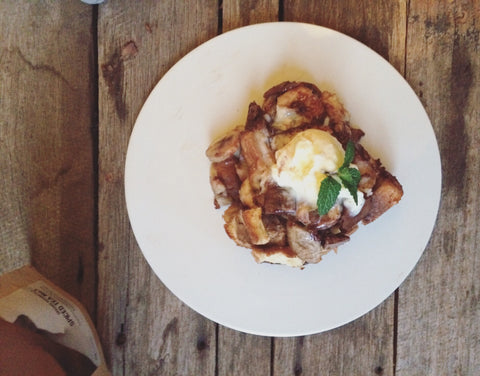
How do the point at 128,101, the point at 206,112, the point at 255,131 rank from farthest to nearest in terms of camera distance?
the point at 128,101 → the point at 206,112 → the point at 255,131

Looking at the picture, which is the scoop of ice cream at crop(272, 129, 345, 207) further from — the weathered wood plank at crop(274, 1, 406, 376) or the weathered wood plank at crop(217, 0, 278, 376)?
the weathered wood plank at crop(217, 0, 278, 376)

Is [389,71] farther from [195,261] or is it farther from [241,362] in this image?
[241,362]

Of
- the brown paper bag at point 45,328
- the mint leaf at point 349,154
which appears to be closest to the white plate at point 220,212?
the mint leaf at point 349,154

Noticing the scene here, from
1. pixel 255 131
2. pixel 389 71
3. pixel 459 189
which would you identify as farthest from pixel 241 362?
pixel 389 71

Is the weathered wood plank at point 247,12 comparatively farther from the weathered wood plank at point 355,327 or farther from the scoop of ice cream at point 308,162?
the scoop of ice cream at point 308,162

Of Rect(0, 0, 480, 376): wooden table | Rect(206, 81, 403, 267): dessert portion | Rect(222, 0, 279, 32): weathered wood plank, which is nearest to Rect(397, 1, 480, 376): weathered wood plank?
Rect(0, 0, 480, 376): wooden table

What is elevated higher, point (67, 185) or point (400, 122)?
point (400, 122)

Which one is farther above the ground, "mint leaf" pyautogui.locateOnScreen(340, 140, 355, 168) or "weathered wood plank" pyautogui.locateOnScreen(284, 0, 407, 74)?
"weathered wood plank" pyautogui.locateOnScreen(284, 0, 407, 74)
